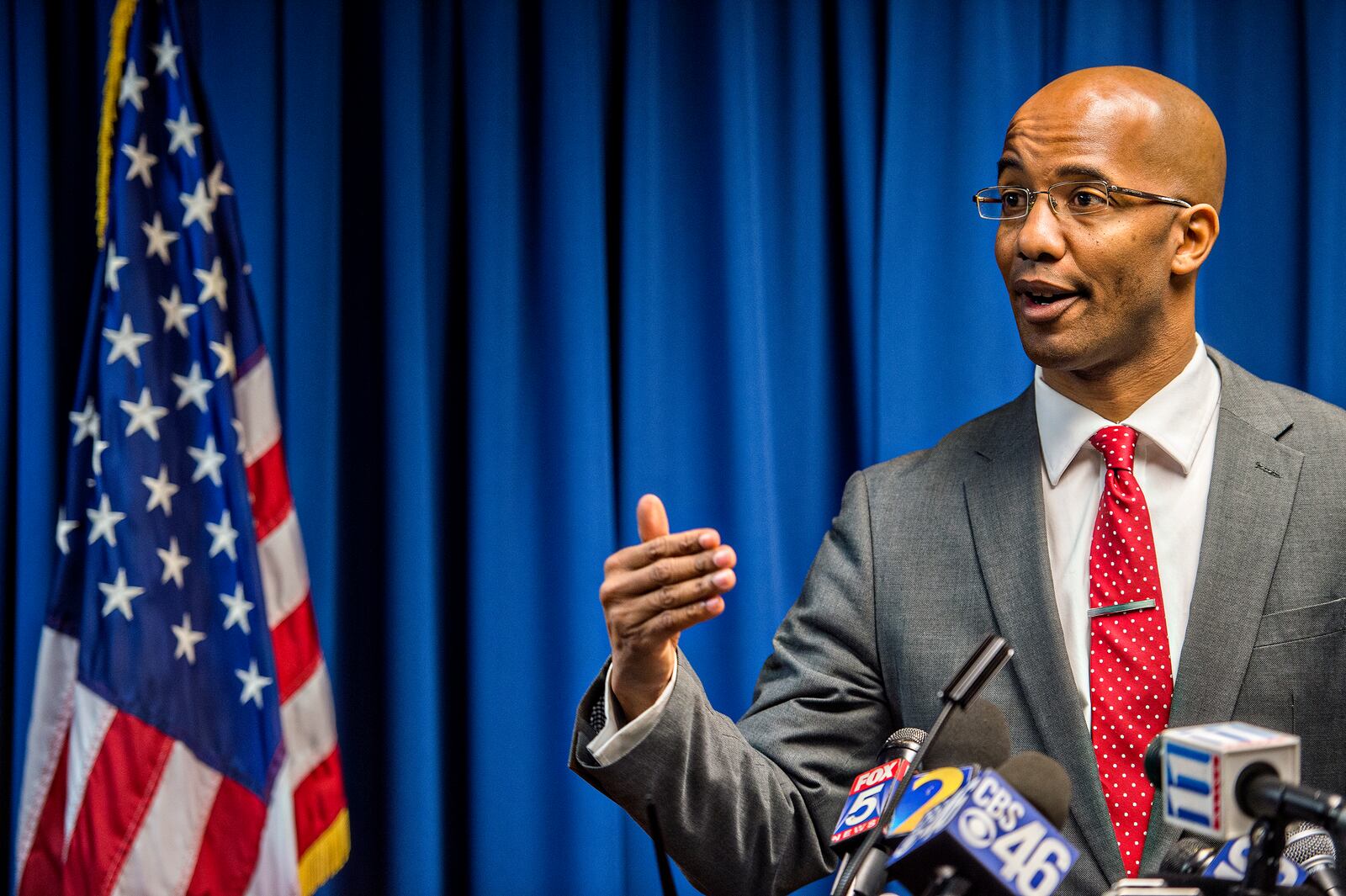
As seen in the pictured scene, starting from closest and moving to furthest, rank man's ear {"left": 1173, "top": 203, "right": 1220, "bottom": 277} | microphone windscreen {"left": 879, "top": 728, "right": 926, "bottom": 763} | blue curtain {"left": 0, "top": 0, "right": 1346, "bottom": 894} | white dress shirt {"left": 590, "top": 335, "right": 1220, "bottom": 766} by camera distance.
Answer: microphone windscreen {"left": 879, "top": 728, "right": 926, "bottom": 763}, white dress shirt {"left": 590, "top": 335, "right": 1220, "bottom": 766}, man's ear {"left": 1173, "top": 203, "right": 1220, "bottom": 277}, blue curtain {"left": 0, "top": 0, "right": 1346, "bottom": 894}

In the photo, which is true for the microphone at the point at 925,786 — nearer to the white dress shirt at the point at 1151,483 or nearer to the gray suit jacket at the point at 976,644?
the gray suit jacket at the point at 976,644

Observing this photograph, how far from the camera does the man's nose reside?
6.12 feet

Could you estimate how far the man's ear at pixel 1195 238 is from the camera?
1945mm

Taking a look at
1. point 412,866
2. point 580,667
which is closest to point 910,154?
point 580,667

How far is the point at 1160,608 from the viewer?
1.79 metres

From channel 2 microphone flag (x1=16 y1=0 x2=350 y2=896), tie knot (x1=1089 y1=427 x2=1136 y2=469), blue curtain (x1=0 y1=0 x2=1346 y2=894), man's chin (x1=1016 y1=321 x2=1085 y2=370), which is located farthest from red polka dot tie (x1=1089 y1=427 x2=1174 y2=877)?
channel 2 microphone flag (x1=16 y1=0 x2=350 y2=896)

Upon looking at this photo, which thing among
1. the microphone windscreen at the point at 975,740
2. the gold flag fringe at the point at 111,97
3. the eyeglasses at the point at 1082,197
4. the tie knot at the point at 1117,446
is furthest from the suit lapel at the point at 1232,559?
the gold flag fringe at the point at 111,97

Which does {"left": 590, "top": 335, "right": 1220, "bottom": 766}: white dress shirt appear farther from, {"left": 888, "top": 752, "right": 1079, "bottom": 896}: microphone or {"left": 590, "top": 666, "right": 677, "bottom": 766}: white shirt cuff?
{"left": 888, "top": 752, "right": 1079, "bottom": 896}: microphone

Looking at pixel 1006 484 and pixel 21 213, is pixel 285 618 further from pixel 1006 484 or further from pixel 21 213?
pixel 1006 484

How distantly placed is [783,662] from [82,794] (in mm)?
1338

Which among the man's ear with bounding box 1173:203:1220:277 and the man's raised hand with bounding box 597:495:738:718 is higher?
the man's ear with bounding box 1173:203:1220:277

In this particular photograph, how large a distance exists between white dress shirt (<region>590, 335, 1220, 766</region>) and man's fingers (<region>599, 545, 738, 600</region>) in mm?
692

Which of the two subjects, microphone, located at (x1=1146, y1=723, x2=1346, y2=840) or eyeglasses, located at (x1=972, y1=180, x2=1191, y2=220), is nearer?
microphone, located at (x1=1146, y1=723, x2=1346, y2=840)

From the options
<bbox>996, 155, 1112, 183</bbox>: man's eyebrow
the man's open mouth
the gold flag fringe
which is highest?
the gold flag fringe
